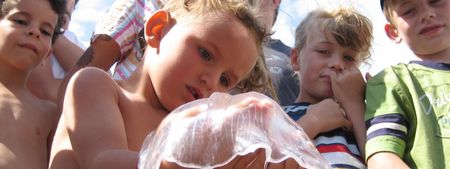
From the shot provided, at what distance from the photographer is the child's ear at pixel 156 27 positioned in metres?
1.79

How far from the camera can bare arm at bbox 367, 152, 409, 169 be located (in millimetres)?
1848

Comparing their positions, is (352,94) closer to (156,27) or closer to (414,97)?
(414,97)

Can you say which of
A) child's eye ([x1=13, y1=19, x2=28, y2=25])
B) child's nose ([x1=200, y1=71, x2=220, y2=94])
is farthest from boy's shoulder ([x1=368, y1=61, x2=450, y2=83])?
child's eye ([x1=13, y1=19, x2=28, y2=25])

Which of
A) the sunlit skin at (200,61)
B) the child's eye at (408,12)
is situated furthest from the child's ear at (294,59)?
the sunlit skin at (200,61)

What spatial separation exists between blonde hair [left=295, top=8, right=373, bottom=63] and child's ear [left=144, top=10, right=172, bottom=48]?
905mm

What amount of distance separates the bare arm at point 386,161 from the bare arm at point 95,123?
36.6 inches

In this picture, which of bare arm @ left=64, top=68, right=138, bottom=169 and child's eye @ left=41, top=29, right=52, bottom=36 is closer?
bare arm @ left=64, top=68, right=138, bottom=169

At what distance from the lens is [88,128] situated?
126 centimetres

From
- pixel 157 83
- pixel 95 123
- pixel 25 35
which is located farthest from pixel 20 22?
pixel 95 123

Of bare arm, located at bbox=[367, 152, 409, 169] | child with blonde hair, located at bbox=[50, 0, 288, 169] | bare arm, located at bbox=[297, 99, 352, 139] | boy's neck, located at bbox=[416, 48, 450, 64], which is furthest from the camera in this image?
boy's neck, located at bbox=[416, 48, 450, 64]

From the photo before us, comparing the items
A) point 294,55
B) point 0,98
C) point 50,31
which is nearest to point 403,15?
point 294,55

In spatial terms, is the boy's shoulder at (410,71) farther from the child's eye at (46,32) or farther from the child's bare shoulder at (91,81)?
the child's eye at (46,32)

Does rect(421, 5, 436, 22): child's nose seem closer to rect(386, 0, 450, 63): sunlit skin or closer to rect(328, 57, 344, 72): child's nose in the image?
rect(386, 0, 450, 63): sunlit skin

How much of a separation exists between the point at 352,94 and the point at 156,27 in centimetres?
88
